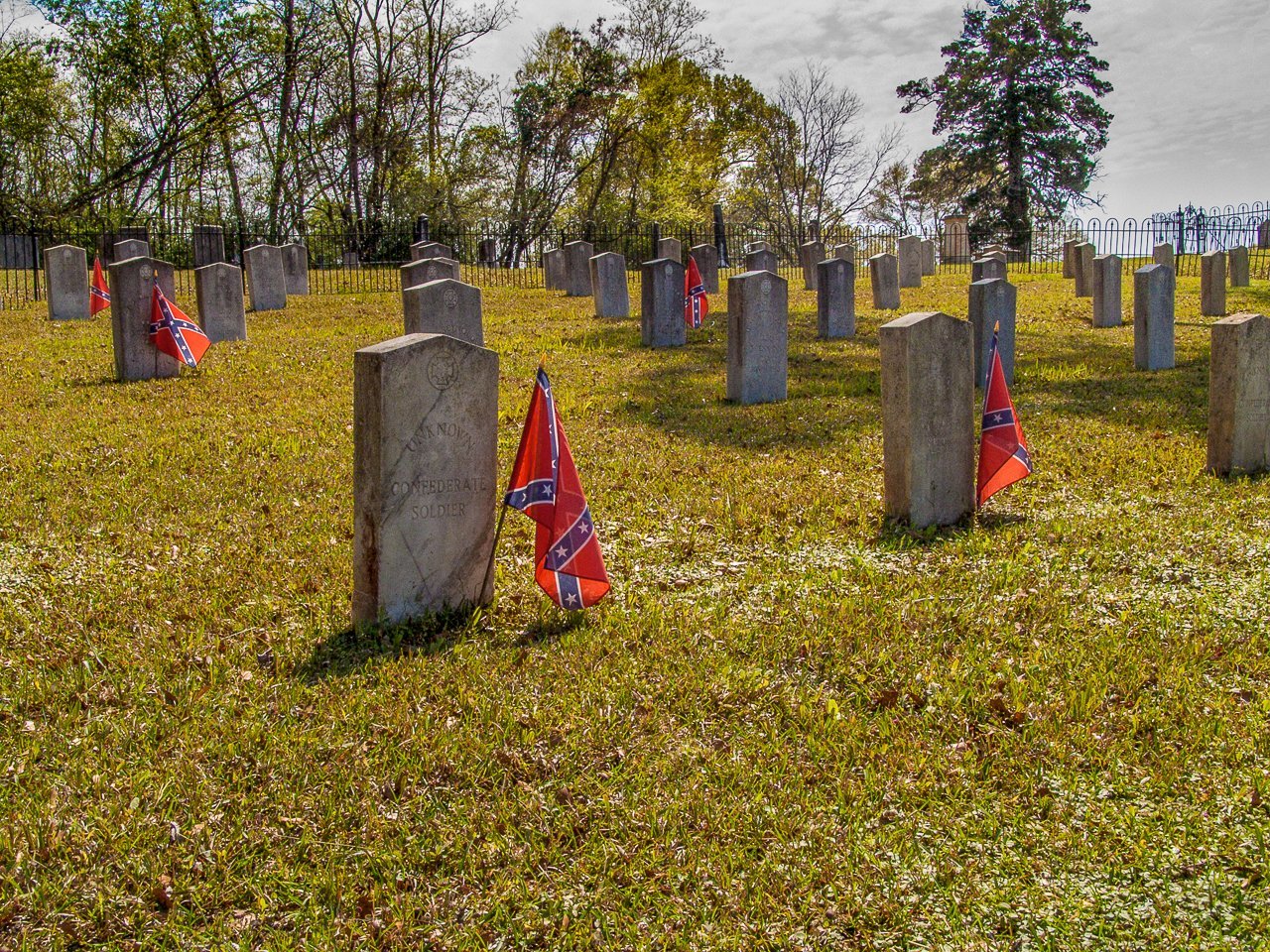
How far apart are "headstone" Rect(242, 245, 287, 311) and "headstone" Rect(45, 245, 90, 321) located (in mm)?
2858

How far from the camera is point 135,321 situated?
12.4m

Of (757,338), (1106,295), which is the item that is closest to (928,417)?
(757,338)

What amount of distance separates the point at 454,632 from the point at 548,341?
11267 mm

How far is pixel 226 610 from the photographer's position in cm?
534

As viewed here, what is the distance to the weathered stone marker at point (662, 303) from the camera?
1520 centimetres

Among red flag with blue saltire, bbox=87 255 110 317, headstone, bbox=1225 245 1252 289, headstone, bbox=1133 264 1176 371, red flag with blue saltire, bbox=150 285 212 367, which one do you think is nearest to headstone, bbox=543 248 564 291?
red flag with blue saltire, bbox=87 255 110 317

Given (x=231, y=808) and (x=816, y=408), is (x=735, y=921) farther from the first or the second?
(x=816, y=408)

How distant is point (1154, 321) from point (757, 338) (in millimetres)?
5569

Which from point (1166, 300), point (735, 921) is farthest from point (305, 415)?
point (1166, 300)

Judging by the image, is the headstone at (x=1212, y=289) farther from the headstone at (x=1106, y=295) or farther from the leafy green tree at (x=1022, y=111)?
the leafy green tree at (x=1022, y=111)

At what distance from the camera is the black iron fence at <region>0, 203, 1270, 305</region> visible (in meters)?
25.4

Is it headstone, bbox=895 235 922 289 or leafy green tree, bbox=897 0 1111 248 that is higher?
leafy green tree, bbox=897 0 1111 248

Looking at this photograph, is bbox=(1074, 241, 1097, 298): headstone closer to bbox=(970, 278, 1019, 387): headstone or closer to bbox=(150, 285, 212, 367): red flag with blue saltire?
bbox=(970, 278, 1019, 387): headstone

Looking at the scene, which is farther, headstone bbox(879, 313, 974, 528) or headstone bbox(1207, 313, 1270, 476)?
headstone bbox(1207, 313, 1270, 476)
